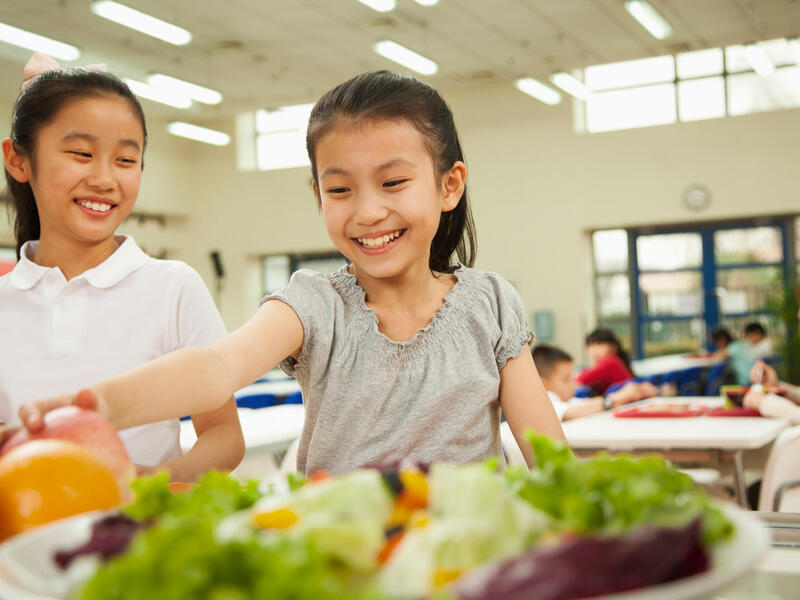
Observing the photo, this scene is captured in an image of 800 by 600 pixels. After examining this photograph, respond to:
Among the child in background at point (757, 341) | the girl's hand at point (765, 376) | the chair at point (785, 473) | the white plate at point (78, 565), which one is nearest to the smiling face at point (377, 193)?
the white plate at point (78, 565)

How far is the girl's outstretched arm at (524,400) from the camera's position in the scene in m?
1.28

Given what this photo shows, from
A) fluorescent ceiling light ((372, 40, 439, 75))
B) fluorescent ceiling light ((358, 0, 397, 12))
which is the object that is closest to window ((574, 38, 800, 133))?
fluorescent ceiling light ((372, 40, 439, 75))

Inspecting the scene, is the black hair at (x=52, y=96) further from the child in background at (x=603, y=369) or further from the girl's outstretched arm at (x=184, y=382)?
the child in background at (x=603, y=369)

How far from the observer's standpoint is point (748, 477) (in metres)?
4.14

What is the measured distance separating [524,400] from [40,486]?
84 cm

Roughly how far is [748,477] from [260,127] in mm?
11494

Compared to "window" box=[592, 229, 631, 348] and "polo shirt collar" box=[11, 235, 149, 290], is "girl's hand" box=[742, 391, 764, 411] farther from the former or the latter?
"window" box=[592, 229, 631, 348]

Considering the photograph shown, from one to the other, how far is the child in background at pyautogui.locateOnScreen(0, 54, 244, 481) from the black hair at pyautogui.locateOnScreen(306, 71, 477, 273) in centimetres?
31

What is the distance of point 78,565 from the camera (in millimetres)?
504

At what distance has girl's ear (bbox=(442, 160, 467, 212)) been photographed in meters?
1.43

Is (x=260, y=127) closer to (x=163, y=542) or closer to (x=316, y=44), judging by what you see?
(x=316, y=44)

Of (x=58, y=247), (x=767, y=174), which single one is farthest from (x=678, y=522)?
(x=767, y=174)

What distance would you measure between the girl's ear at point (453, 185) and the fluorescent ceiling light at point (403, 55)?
717cm

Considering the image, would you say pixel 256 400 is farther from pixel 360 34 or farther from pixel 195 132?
pixel 195 132
